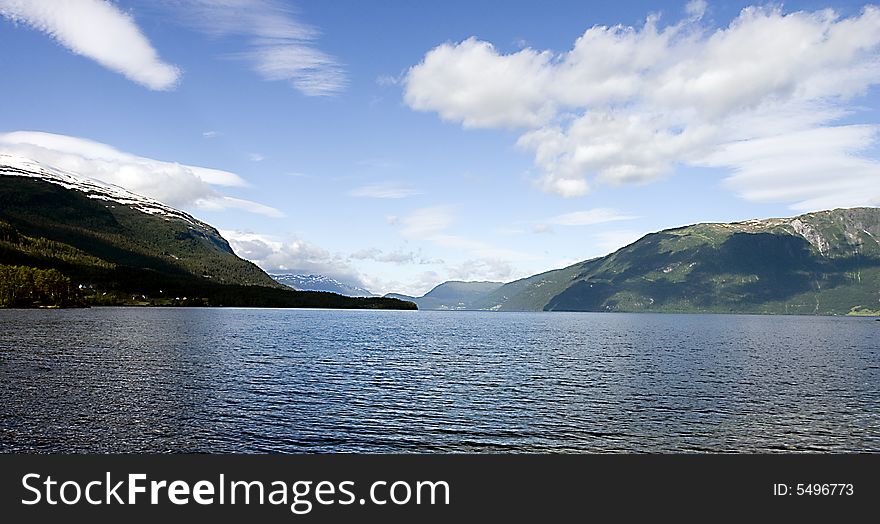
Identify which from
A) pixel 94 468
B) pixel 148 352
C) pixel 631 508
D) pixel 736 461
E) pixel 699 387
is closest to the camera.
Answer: pixel 631 508

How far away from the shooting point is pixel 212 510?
30.2 meters

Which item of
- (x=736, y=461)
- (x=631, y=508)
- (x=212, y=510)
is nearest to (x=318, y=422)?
(x=212, y=510)

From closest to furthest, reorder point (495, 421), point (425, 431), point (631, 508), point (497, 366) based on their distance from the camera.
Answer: point (631, 508), point (425, 431), point (495, 421), point (497, 366)

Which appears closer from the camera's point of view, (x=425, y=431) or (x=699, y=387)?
(x=425, y=431)

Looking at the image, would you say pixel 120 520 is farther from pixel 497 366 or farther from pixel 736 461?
pixel 497 366

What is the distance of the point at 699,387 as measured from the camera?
261 ft

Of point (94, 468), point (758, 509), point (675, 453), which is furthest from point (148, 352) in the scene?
point (758, 509)

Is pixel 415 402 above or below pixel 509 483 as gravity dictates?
above

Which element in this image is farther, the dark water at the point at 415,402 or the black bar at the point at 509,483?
the dark water at the point at 415,402

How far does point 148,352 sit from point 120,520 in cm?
8756

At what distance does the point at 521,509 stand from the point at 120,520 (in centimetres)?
2063

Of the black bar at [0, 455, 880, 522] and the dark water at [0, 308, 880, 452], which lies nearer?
the black bar at [0, 455, 880, 522]

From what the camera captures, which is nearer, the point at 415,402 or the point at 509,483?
the point at 509,483

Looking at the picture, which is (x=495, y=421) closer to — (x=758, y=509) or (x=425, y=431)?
(x=425, y=431)
